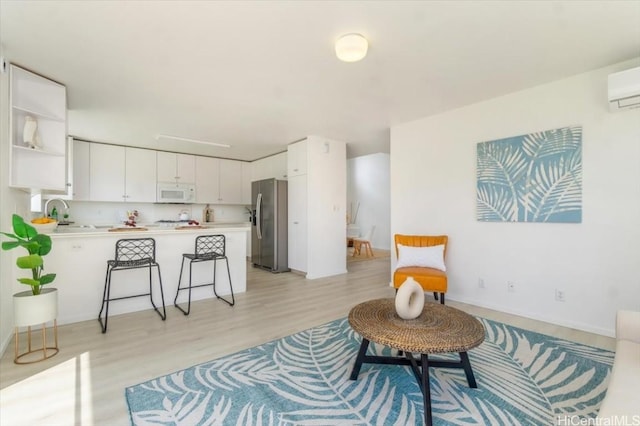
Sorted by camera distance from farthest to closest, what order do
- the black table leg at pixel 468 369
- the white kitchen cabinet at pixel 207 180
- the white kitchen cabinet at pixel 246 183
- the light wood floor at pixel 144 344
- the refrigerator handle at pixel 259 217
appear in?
the white kitchen cabinet at pixel 246 183
the white kitchen cabinet at pixel 207 180
the refrigerator handle at pixel 259 217
the black table leg at pixel 468 369
the light wood floor at pixel 144 344

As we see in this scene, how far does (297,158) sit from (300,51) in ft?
9.79

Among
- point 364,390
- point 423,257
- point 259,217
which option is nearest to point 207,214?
point 259,217

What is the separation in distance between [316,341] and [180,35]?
271cm

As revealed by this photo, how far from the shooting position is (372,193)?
9297mm

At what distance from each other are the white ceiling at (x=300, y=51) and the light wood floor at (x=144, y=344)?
2.42 m

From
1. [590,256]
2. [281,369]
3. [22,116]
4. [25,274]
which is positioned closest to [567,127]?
[590,256]

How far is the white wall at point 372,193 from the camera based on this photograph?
351 inches

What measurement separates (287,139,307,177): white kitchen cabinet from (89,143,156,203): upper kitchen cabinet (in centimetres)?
285

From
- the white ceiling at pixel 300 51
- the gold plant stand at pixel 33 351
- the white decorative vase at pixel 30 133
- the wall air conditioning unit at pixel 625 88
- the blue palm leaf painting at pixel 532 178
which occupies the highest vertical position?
the white ceiling at pixel 300 51

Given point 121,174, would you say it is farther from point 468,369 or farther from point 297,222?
point 468,369

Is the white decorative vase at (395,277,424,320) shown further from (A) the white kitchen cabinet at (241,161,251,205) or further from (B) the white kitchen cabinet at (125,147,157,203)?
(A) the white kitchen cabinet at (241,161,251,205)

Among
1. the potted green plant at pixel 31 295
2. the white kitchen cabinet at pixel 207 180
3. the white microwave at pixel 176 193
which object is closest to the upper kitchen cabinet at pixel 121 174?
the white microwave at pixel 176 193

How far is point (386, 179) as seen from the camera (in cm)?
892

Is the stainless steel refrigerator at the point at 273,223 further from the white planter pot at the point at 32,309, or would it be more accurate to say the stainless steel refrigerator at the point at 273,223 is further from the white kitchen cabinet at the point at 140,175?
the white planter pot at the point at 32,309
